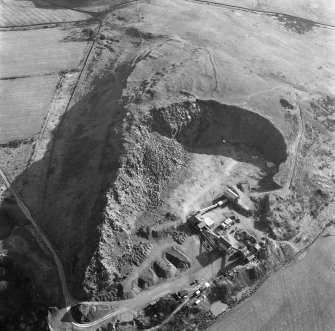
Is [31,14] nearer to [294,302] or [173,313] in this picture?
[173,313]

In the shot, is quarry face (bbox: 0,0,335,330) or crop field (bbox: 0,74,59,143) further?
crop field (bbox: 0,74,59,143)

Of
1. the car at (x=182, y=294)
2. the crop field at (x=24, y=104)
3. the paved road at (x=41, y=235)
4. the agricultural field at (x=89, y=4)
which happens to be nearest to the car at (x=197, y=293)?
the car at (x=182, y=294)

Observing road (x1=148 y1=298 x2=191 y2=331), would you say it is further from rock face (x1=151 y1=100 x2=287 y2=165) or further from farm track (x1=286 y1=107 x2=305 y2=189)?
rock face (x1=151 y1=100 x2=287 y2=165)

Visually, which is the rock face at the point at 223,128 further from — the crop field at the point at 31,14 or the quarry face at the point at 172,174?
the crop field at the point at 31,14

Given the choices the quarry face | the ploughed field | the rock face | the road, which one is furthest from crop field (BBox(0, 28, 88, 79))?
the road

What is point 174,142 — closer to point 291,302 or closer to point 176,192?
point 176,192
